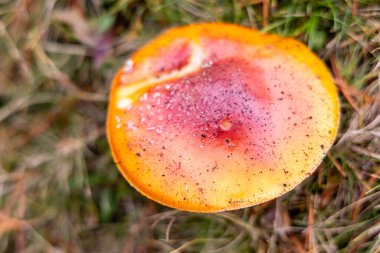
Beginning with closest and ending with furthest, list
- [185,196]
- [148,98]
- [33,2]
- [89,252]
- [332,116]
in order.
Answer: [185,196]
[332,116]
[148,98]
[89,252]
[33,2]

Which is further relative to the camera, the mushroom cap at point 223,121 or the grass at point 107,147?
the grass at point 107,147

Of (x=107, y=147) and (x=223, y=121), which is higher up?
(x=223, y=121)

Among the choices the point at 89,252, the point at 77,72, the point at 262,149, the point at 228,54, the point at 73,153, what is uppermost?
the point at 228,54

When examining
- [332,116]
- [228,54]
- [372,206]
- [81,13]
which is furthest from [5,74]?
[372,206]

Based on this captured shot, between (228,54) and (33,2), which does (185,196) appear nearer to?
(228,54)
